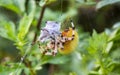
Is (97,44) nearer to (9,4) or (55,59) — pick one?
(55,59)

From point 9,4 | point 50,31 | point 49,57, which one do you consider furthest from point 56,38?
point 9,4

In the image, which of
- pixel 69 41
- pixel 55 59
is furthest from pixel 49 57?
pixel 69 41

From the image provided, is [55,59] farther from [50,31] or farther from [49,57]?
[50,31]

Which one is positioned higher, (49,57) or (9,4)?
(9,4)

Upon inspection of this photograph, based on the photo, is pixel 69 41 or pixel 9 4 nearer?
pixel 69 41

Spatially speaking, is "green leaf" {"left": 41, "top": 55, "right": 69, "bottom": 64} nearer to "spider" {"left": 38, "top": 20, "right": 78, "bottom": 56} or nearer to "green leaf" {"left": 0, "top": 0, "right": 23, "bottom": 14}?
"spider" {"left": 38, "top": 20, "right": 78, "bottom": 56}

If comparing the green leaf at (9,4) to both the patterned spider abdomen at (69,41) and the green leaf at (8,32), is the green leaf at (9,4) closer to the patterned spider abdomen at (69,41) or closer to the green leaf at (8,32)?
the green leaf at (8,32)

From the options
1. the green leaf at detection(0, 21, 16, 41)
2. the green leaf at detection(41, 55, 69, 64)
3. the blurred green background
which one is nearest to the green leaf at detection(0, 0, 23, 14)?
the blurred green background

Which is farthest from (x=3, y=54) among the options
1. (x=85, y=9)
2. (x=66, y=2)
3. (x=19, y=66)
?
(x=19, y=66)

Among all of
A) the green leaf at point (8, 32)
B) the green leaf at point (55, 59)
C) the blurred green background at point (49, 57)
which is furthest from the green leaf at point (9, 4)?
→ the green leaf at point (55, 59)
